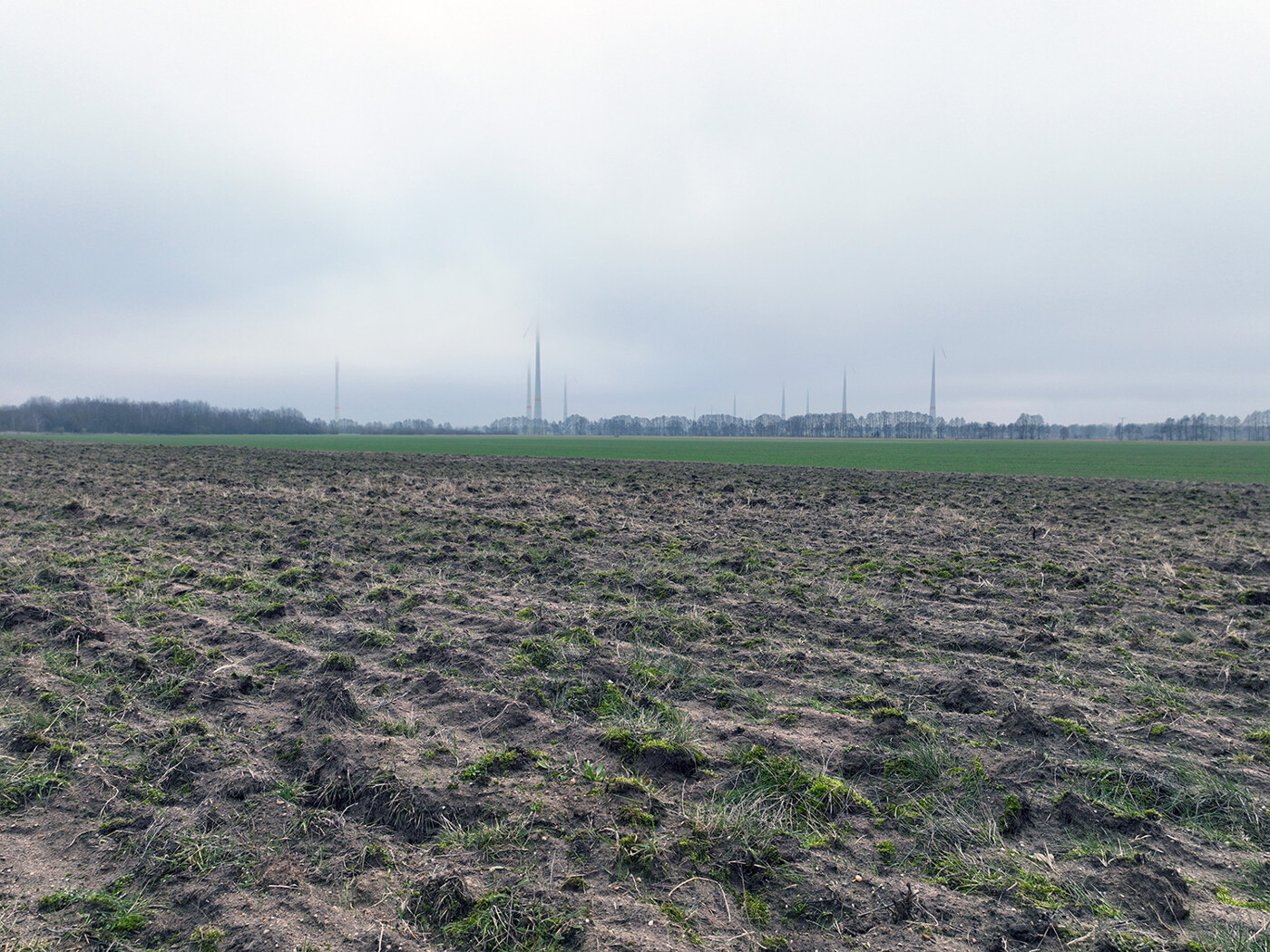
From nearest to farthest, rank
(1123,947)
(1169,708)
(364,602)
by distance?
1. (1123,947)
2. (1169,708)
3. (364,602)

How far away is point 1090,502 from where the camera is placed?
72.9 ft

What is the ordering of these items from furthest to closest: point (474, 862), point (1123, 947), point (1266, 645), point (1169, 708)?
point (1266, 645), point (1169, 708), point (474, 862), point (1123, 947)

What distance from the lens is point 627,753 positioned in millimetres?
5031

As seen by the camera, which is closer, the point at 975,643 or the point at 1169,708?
the point at 1169,708

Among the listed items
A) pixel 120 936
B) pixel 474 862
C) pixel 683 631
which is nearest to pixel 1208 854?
pixel 474 862

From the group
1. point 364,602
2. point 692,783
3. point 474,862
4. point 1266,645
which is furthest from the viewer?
point 364,602

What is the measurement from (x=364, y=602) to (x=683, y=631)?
4.43 m

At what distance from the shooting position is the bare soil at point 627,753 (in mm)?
3461

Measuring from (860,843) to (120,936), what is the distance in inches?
160

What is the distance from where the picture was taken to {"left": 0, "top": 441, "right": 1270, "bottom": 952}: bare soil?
3461 millimetres

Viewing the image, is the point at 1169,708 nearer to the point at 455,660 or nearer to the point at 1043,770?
the point at 1043,770

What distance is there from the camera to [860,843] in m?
4.06

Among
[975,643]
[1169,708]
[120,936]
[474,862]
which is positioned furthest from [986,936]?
[975,643]

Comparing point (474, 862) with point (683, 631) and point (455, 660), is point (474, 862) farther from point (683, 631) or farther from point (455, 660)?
point (683, 631)
